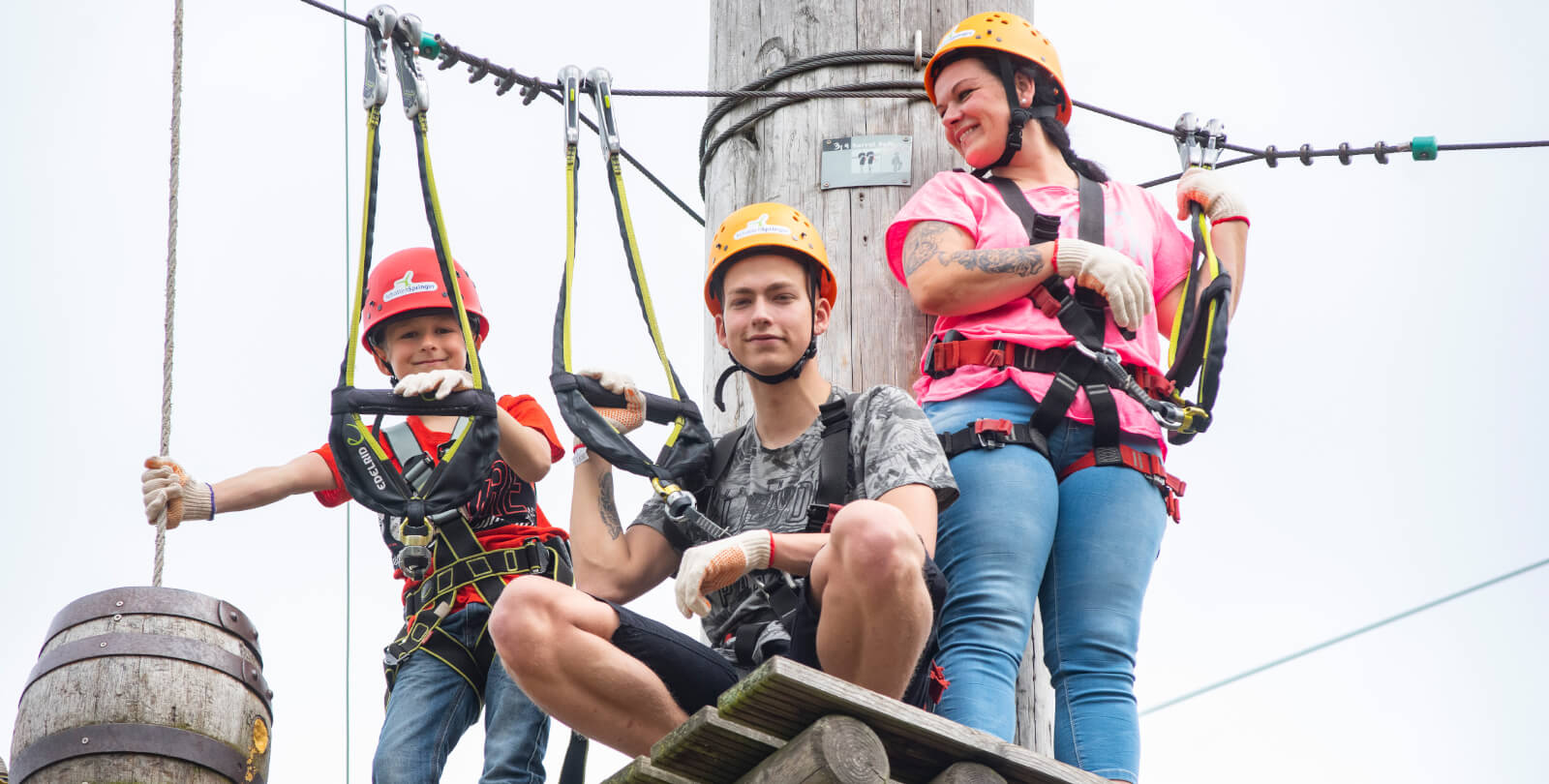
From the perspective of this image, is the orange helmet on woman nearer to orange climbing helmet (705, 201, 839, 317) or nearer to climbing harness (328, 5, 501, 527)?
orange climbing helmet (705, 201, 839, 317)

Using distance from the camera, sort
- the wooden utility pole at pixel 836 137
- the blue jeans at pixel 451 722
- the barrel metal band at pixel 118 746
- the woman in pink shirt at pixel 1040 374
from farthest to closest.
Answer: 1. the wooden utility pole at pixel 836 137
2. the blue jeans at pixel 451 722
3. the barrel metal band at pixel 118 746
4. the woman in pink shirt at pixel 1040 374

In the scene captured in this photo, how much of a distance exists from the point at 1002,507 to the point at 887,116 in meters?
1.20

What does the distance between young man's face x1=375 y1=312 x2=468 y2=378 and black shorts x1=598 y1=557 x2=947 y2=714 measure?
138 cm

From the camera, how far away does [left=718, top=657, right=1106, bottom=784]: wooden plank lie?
115 inches

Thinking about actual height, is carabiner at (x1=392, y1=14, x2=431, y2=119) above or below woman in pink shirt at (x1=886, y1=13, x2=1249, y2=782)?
above

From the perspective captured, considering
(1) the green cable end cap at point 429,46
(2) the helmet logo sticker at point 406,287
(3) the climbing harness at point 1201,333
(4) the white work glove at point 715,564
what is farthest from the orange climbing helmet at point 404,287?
(3) the climbing harness at point 1201,333

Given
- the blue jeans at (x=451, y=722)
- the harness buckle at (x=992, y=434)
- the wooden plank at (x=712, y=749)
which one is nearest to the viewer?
the wooden plank at (x=712, y=749)

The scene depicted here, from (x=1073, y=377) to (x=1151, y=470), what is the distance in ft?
0.83

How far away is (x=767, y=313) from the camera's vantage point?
3.86m

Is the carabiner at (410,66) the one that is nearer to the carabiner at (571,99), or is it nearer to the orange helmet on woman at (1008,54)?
the carabiner at (571,99)

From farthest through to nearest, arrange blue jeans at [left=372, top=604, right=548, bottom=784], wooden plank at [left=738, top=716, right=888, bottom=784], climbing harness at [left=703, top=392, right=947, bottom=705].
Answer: blue jeans at [left=372, top=604, right=548, bottom=784] < climbing harness at [left=703, top=392, right=947, bottom=705] < wooden plank at [left=738, top=716, right=888, bottom=784]

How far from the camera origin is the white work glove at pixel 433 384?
13.0ft

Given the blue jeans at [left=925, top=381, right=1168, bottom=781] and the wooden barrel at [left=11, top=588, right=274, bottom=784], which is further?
the wooden barrel at [left=11, top=588, right=274, bottom=784]

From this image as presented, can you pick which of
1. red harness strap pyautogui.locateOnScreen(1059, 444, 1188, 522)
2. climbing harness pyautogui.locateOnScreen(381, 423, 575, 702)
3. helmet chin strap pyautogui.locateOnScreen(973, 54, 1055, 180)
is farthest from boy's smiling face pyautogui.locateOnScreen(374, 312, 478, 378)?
red harness strap pyautogui.locateOnScreen(1059, 444, 1188, 522)
